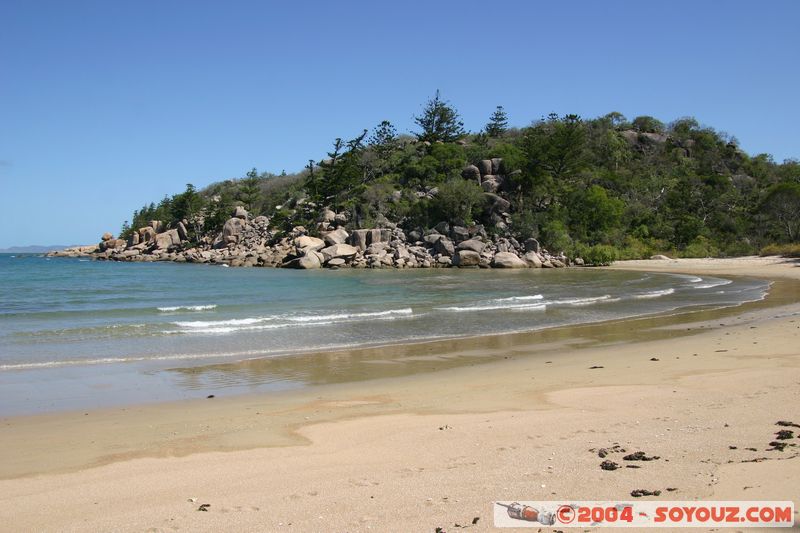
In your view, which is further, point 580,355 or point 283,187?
point 283,187

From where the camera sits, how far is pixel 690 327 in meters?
16.6

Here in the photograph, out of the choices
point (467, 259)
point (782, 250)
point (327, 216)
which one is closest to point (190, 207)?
point (327, 216)

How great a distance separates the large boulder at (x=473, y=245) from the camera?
51250mm

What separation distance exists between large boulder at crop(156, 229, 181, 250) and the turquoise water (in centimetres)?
4028

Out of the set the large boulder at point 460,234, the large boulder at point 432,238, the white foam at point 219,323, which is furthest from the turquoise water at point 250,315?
the large boulder at point 460,234

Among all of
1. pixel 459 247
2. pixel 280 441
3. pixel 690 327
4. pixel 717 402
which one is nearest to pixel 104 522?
pixel 280 441

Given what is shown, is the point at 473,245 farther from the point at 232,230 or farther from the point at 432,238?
the point at 232,230

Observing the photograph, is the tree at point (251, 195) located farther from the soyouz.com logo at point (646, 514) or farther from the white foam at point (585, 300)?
the soyouz.com logo at point (646, 514)

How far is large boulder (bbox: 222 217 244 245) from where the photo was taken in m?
68.6

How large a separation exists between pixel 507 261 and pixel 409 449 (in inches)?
1723

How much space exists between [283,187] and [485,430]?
7989 centimetres

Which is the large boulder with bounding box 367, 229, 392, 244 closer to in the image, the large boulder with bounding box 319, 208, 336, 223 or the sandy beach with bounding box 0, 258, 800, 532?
the large boulder with bounding box 319, 208, 336, 223

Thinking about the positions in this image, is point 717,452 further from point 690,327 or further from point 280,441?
point 690,327

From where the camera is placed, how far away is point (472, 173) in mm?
62781
